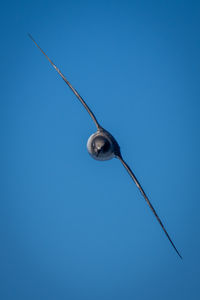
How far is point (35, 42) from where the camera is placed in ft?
9.52

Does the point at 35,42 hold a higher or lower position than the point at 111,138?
higher

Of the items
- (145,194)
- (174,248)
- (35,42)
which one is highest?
(35,42)

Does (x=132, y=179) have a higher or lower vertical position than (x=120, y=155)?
lower

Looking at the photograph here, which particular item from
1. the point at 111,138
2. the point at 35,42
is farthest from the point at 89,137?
the point at 35,42

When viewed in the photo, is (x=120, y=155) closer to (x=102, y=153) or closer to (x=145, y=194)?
(x=102, y=153)

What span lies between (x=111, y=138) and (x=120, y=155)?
216 millimetres

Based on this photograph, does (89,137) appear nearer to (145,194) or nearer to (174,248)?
(145,194)

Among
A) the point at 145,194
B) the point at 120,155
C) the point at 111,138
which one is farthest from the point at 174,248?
the point at 111,138

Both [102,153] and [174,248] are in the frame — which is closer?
[102,153]

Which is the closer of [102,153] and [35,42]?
[102,153]

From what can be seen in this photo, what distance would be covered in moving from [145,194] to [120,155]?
0.51 meters

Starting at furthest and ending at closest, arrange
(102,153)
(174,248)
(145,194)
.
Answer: (174,248)
(145,194)
(102,153)

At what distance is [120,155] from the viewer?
272cm

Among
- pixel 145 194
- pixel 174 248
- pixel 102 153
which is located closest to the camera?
pixel 102 153
